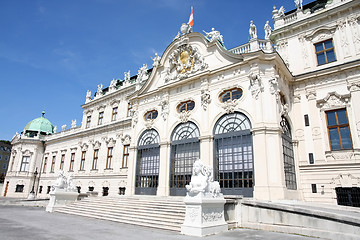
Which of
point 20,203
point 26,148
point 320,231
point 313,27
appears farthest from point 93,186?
point 313,27

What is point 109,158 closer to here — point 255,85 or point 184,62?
point 184,62

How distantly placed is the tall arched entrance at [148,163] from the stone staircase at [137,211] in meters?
3.51

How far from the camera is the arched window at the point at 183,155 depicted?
18.6 m

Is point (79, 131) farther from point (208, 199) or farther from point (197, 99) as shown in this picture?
point (208, 199)

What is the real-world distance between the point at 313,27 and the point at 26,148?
41503 mm

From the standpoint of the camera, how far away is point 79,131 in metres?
34.9

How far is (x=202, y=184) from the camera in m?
11.2

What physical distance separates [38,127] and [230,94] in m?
37.1

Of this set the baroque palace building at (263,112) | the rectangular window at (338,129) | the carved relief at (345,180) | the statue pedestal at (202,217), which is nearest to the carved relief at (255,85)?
the baroque palace building at (263,112)

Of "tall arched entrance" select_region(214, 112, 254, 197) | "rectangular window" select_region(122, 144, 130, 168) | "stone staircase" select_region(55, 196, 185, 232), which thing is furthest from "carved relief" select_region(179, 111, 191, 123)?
"rectangular window" select_region(122, 144, 130, 168)

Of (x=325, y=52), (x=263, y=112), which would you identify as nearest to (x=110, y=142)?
(x=263, y=112)

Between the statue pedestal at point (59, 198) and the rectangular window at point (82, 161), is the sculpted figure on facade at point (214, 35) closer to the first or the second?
the statue pedestal at point (59, 198)

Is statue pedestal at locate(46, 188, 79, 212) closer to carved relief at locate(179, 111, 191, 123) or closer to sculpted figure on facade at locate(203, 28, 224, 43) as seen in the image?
carved relief at locate(179, 111, 191, 123)

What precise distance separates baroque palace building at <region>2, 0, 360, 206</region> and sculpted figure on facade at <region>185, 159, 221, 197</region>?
14.1ft
